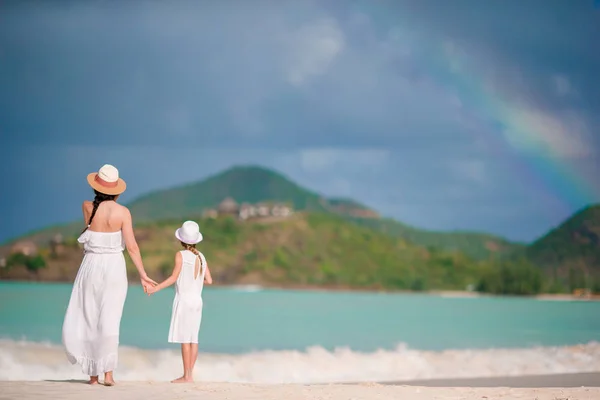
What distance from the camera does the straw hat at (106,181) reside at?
279 inches

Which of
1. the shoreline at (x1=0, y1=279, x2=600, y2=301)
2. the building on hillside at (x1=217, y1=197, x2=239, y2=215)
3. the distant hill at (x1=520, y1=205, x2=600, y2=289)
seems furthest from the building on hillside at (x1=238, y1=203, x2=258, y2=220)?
the distant hill at (x1=520, y1=205, x2=600, y2=289)

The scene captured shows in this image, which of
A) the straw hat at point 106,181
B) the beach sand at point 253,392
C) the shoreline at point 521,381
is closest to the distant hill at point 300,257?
the shoreline at point 521,381

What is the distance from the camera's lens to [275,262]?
116 meters

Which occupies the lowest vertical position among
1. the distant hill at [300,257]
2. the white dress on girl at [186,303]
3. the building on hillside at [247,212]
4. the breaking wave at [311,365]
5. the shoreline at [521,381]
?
the shoreline at [521,381]

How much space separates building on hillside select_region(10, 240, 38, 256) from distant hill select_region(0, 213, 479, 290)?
3808mm

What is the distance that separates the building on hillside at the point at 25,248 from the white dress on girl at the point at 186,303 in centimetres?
11251

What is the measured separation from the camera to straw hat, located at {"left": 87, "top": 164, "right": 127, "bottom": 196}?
23.2ft

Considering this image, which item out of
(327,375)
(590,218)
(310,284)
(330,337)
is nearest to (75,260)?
(310,284)

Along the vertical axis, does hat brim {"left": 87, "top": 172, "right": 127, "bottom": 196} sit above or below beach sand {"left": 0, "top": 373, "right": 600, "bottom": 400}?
above

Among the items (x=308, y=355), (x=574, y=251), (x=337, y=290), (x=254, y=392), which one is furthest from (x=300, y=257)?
(x=254, y=392)

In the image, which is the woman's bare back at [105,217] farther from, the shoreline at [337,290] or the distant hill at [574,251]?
the distant hill at [574,251]

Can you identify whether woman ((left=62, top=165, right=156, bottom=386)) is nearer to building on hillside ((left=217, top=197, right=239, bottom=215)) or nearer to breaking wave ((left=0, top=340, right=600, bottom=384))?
breaking wave ((left=0, top=340, right=600, bottom=384))

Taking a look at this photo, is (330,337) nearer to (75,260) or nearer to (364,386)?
(364,386)

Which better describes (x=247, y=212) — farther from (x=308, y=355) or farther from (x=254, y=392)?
(x=254, y=392)
